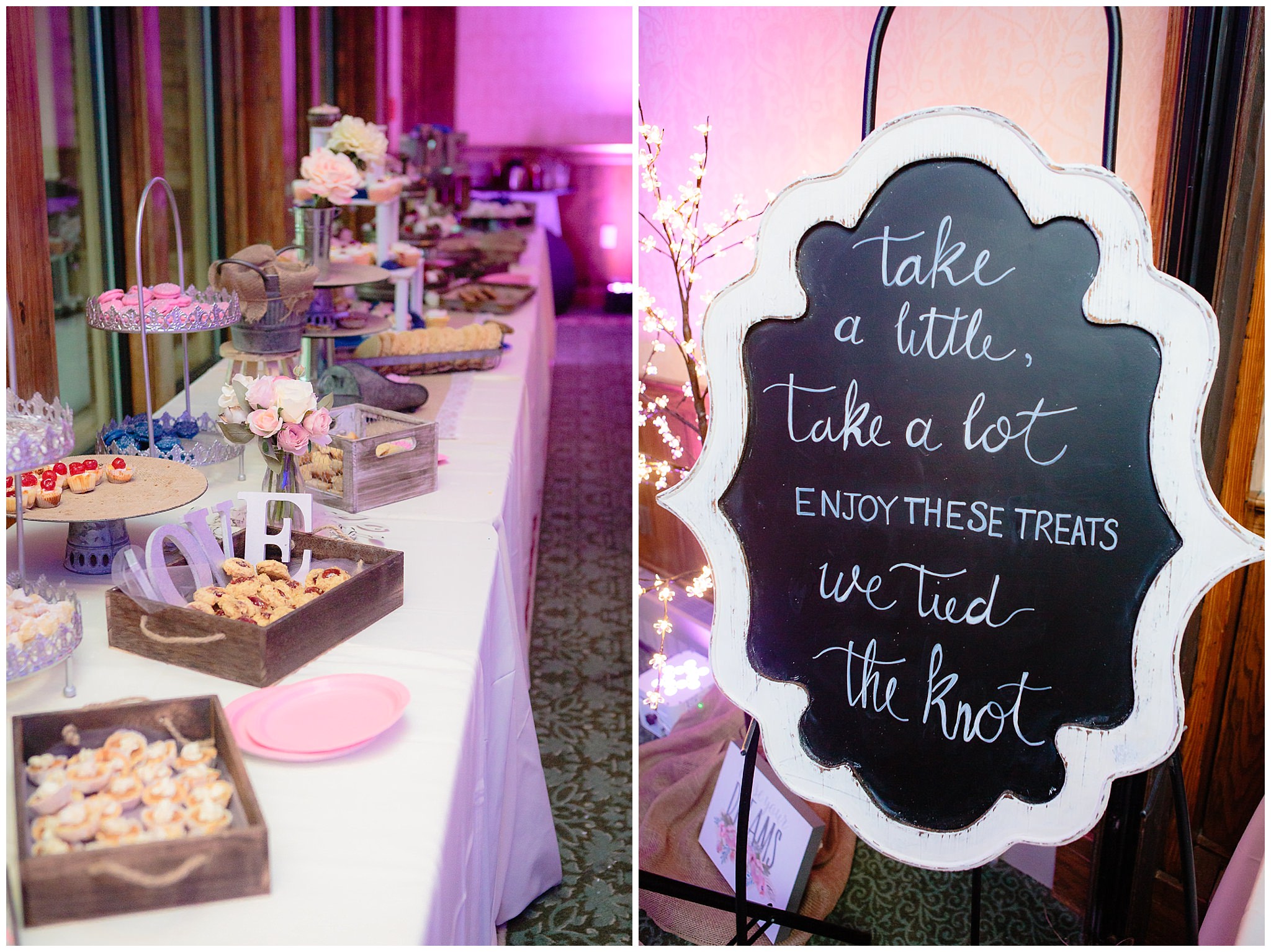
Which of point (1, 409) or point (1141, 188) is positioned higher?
point (1141, 188)

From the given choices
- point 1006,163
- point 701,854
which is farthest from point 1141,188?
point 701,854

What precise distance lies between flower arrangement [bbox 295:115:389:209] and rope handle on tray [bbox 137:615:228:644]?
126cm

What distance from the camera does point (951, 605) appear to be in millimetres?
1104

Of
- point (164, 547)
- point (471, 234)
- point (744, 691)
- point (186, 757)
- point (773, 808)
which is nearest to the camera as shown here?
point (186, 757)

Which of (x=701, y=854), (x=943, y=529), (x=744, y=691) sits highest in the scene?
(x=943, y=529)

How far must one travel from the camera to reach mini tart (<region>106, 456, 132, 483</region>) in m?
1.44

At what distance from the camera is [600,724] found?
7.53 feet

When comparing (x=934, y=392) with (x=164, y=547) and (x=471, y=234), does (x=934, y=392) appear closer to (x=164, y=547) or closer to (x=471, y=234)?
(x=164, y=547)

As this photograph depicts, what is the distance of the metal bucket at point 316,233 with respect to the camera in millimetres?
2252

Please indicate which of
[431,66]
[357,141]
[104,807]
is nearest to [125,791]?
[104,807]

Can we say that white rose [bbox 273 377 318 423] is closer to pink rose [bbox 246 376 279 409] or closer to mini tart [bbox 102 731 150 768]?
pink rose [bbox 246 376 279 409]

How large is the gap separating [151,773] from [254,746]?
13 cm

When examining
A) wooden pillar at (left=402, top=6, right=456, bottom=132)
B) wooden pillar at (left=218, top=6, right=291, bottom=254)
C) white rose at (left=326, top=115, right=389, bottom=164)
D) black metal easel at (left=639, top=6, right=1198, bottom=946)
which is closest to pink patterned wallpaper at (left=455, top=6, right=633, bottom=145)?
wooden pillar at (left=402, top=6, right=456, bottom=132)

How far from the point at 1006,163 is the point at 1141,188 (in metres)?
0.72
